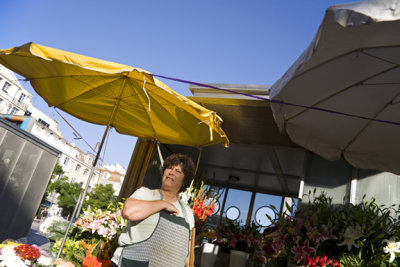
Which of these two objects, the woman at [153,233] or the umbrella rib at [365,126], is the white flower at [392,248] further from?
the woman at [153,233]

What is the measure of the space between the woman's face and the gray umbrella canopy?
3.69ft

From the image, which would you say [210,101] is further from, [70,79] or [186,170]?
[186,170]

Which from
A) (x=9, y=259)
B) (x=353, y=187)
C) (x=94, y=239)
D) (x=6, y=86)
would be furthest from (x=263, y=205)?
(x=6, y=86)

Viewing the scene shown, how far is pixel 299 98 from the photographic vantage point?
9.36ft

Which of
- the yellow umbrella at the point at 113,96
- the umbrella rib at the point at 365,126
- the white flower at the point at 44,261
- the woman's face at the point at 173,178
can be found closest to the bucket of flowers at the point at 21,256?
the white flower at the point at 44,261

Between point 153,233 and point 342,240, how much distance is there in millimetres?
1849

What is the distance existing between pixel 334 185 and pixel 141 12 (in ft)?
17.6

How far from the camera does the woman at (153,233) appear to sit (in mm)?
1746

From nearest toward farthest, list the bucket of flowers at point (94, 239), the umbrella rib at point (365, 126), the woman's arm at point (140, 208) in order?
the woman's arm at point (140, 208) < the umbrella rib at point (365, 126) < the bucket of flowers at point (94, 239)

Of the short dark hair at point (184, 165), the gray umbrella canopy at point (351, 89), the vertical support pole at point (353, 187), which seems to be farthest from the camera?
the vertical support pole at point (353, 187)

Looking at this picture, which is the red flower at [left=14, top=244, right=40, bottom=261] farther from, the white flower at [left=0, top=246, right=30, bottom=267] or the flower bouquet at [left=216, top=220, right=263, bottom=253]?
the flower bouquet at [left=216, top=220, right=263, bottom=253]

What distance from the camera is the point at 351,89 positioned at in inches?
106

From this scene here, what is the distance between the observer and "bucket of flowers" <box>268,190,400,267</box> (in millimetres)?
2447

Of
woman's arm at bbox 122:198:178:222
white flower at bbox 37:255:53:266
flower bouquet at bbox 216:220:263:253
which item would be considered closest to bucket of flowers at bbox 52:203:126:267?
white flower at bbox 37:255:53:266
